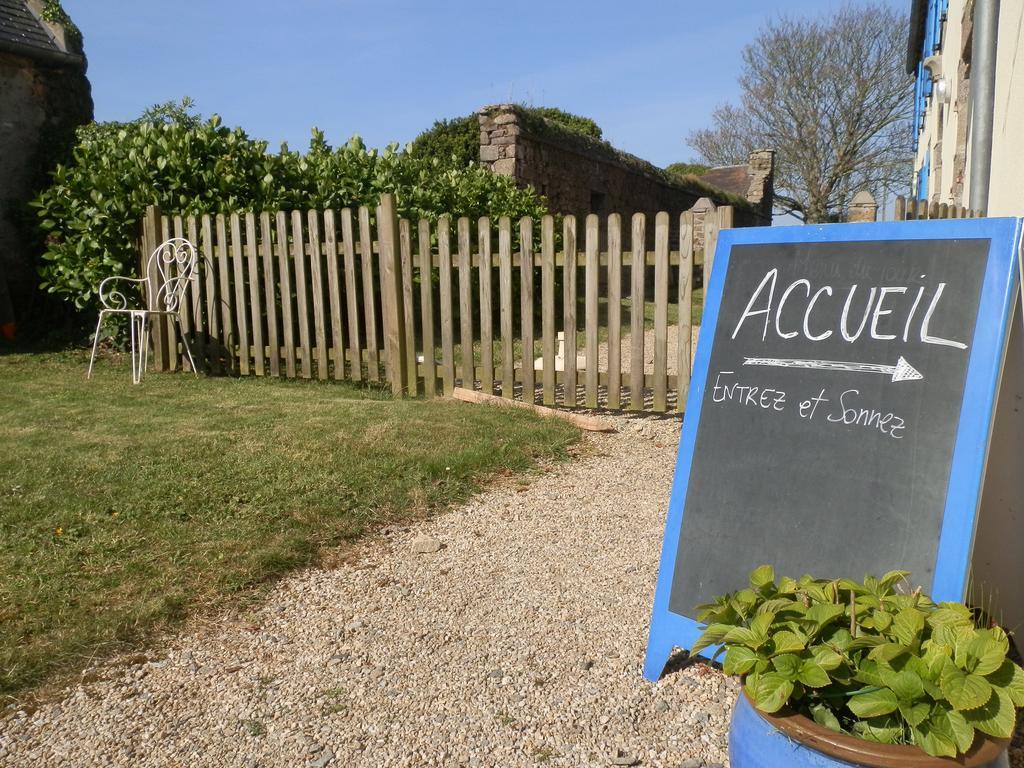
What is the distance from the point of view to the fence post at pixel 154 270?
7.27m

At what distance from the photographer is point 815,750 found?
1.50 meters

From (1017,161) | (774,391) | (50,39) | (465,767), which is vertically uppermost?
(50,39)

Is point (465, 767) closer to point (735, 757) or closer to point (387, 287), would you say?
point (735, 757)

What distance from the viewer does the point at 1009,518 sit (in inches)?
85.9

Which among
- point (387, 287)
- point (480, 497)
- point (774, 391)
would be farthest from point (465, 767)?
point (387, 287)

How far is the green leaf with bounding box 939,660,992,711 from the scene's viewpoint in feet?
4.58

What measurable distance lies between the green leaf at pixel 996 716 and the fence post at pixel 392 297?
5.23m

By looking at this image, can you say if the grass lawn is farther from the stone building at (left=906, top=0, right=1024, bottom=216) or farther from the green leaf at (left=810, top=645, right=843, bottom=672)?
the stone building at (left=906, top=0, right=1024, bottom=216)

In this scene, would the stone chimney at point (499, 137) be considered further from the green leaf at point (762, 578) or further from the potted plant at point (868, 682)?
the potted plant at point (868, 682)

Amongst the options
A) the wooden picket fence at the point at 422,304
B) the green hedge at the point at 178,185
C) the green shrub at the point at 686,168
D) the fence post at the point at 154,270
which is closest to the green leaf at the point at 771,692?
the wooden picket fence at the point at 422,304

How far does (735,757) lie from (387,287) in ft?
16.5

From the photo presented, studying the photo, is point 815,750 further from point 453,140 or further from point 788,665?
point 453,140

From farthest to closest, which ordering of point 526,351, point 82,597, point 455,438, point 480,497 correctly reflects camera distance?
point 526,351
point 455,438
point 480,497
point 82,597

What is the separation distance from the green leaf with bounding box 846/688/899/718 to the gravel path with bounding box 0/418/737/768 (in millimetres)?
583
